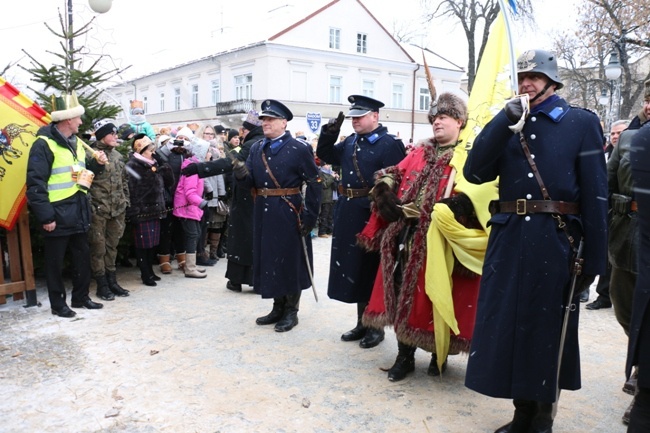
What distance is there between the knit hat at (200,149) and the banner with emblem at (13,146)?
2.74 meters

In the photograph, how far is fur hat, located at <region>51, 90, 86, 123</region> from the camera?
5699 millimetres

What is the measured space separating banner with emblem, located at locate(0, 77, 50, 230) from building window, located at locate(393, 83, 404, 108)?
1271 inches

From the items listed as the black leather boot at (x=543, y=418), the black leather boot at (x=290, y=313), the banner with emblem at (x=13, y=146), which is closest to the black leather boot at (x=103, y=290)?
the banner with emblem at (x=13, y=146)

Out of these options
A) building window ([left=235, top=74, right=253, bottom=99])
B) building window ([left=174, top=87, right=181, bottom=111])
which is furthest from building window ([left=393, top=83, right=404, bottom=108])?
building window ([left=174, top=87, right=181, bottom=111])

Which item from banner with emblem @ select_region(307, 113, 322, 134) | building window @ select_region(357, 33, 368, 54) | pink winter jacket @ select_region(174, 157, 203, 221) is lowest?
pink winter jacket @ select_region(174, 157, 203, 221)

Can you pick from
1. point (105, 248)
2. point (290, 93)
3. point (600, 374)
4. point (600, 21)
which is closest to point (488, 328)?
point (600, 374)

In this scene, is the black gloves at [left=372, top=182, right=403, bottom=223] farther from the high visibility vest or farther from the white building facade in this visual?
the white building facade

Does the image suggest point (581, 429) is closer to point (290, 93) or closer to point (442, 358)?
point (442, 358)

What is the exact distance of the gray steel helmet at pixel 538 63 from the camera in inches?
121

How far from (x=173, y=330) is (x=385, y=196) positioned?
2.49 meters

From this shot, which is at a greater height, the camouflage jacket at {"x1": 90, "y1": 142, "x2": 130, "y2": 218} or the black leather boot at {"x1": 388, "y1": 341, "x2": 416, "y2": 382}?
the camouflage jacket at {"x1": 90, "y1": 142, "x2": 130, "y2": 218}

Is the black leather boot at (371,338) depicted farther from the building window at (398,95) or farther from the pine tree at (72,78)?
the building window at (398,95)

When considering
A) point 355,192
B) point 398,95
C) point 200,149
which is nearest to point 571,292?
point 355,192

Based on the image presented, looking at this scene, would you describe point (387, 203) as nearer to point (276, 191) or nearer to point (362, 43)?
point (276, 191)
